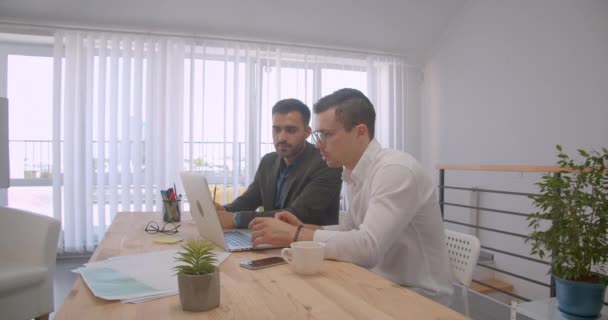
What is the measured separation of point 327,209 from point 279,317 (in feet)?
3.57

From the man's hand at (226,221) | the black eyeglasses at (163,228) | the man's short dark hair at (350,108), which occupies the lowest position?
the black eyeglasses at (163,228)

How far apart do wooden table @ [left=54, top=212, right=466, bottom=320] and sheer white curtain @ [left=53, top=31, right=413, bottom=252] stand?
277 centimetres

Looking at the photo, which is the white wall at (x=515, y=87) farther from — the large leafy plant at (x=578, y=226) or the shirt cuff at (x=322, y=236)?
the shirt cuff at (x=322, y=236)

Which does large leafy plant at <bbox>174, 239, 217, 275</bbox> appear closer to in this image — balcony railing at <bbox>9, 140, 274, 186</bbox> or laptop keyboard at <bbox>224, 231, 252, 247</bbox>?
laptop keyboard at <bbox>224, 231, 252, 247</bbox>

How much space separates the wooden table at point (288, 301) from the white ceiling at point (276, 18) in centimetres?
A: 296

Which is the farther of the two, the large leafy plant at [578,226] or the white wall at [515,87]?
the white wall at [515,87]

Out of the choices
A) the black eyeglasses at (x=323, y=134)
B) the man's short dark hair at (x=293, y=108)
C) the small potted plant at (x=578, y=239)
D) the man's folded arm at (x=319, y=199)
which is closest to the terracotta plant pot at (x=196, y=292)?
the black eyeglasses at (x=323, y=134)

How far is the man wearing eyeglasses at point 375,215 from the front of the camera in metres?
1.20

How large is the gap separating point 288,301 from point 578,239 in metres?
1.50

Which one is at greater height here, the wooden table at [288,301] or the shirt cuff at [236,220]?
the shirt cuff at [236,220]

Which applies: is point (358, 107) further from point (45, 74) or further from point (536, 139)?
point (45, 74)

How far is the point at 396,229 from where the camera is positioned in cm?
123

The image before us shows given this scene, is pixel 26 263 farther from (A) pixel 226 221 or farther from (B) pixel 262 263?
(B) pixel 262 263

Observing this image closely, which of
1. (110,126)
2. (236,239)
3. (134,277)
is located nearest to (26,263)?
(236,239)
